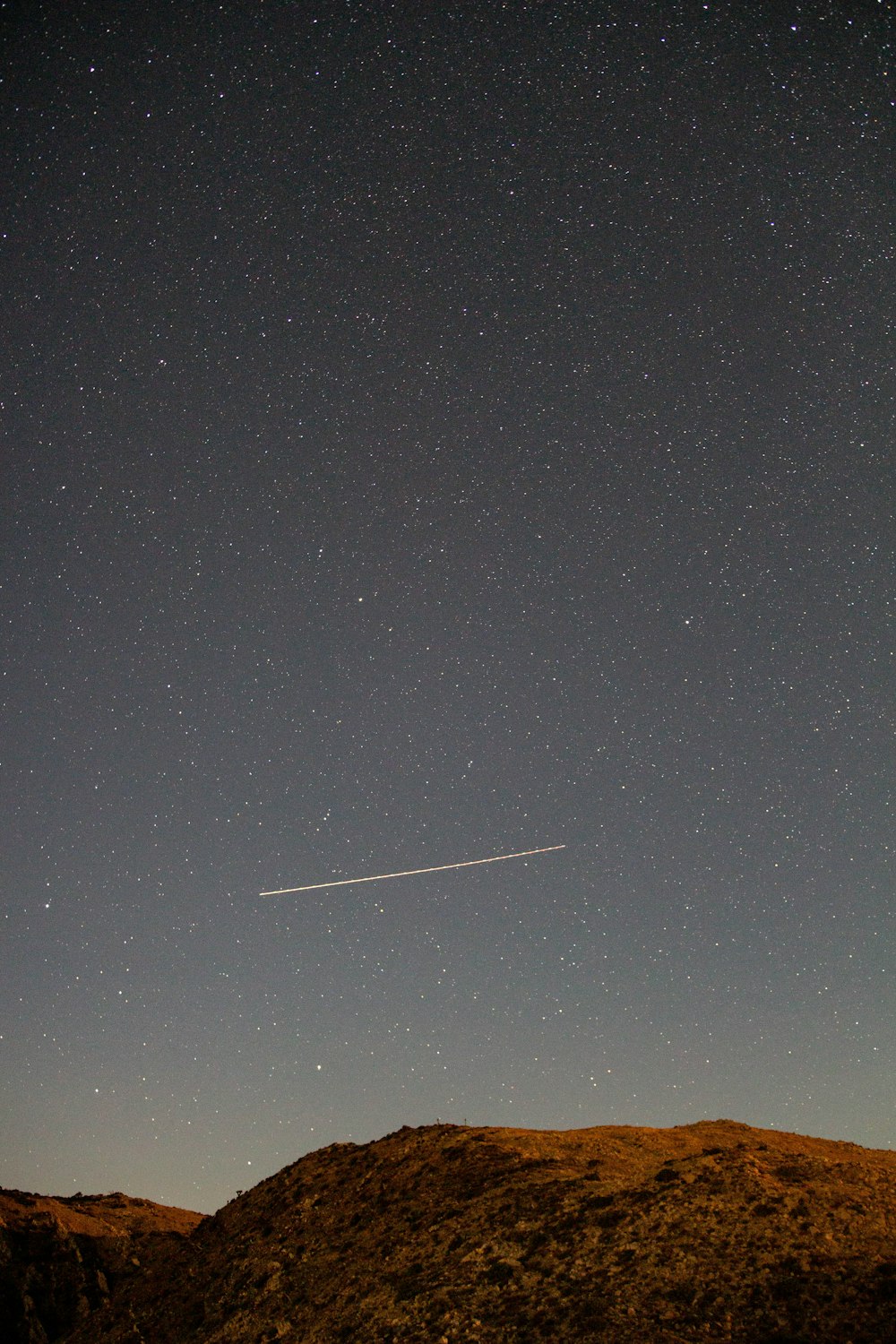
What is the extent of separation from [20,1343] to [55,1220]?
2816 mm

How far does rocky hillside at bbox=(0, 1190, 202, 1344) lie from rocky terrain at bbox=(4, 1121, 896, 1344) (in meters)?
0.19

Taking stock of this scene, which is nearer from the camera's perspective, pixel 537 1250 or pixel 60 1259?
pixel 537 1250

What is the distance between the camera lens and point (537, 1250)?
11.2m

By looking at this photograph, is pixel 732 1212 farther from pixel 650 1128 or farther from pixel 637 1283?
pixel 650 1128

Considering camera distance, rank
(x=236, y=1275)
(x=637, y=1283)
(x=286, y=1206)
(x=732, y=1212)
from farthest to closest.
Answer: (x=286, y=1206), (x=236, y=1275), (x=732, y=1212), (x=637, y=1283)

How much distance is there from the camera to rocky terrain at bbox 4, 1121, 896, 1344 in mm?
A: 9133

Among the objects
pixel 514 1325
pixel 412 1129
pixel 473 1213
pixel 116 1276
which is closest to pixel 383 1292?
pixel 473 1213

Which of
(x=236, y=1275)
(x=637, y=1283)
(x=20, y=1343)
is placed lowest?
(x=20, y=1343)

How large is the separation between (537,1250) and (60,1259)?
512 inches

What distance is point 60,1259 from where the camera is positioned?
58.7 ft

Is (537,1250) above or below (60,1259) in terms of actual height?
above

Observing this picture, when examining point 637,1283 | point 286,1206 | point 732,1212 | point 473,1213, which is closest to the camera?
point 637,1283

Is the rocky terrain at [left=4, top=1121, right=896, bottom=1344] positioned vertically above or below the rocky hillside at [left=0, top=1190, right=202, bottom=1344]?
above

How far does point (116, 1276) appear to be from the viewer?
17.6 metres
